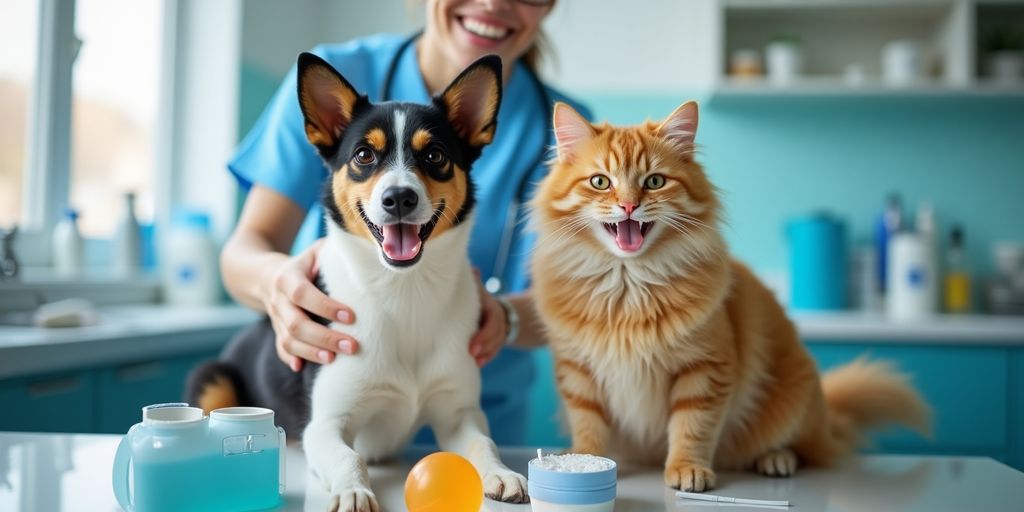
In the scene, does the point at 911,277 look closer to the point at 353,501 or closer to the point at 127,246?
the point at 353,501

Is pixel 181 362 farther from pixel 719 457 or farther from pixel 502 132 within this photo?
pixel 719 457

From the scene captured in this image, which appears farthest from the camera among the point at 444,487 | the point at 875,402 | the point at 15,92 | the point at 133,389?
the point at 15,92

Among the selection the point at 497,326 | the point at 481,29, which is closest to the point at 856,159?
the point at 481,29

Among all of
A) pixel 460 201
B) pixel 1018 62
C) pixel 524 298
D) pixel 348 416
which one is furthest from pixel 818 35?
pixel 348 416

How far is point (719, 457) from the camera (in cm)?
113

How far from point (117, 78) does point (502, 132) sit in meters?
1.83

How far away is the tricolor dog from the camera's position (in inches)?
36.9

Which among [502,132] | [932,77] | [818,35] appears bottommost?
[502,132]

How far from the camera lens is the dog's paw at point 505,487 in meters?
0.85

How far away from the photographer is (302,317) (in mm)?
1009

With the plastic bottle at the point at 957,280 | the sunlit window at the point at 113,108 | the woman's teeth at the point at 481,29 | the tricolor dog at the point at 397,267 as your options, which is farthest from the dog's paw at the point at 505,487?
the plastic bottle at the point at 957,280

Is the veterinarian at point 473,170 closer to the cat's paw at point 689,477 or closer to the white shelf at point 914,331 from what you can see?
the cat's paw at point 689,477

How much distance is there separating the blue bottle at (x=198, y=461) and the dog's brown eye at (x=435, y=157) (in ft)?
1.25

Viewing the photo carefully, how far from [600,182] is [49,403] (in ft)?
4.45
